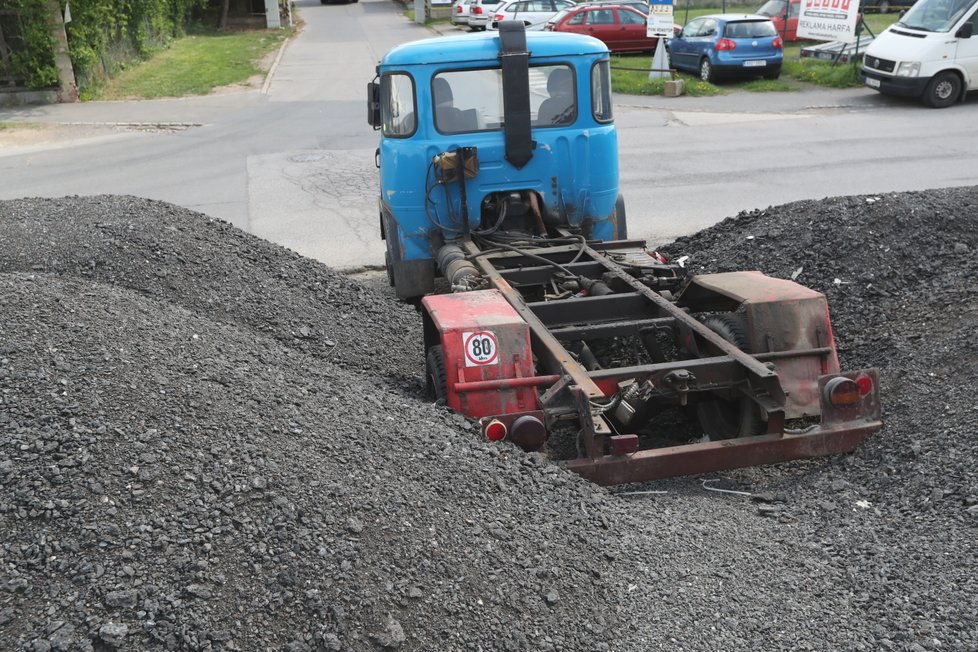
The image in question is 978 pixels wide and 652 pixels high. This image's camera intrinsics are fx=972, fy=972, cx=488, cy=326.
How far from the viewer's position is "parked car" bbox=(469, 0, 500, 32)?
37219 mm

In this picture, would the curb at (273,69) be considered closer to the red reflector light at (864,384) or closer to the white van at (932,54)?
the white van at (932,54)

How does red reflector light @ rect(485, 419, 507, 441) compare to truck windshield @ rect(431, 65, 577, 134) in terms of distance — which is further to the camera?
truck windshield @ rect(431, 65, 577, 134)

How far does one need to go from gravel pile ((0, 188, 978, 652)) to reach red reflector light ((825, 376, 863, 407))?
0.32 metres

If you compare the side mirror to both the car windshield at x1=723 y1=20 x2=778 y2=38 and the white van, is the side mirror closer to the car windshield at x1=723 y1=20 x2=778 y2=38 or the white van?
the white van

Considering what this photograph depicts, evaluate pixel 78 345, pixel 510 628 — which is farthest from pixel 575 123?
pixel 510 628

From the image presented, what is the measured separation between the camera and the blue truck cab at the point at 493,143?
27.1 ft

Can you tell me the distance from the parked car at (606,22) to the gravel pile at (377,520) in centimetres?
2379

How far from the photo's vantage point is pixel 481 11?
37531mm

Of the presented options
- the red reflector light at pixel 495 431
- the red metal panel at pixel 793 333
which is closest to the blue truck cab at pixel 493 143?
the red metal panel at pixel 793 333

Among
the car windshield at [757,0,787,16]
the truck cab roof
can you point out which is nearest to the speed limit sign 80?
the truck cab roof

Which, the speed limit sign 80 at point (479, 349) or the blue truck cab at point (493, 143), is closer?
the speed limit sign 80 at point (479, 349)

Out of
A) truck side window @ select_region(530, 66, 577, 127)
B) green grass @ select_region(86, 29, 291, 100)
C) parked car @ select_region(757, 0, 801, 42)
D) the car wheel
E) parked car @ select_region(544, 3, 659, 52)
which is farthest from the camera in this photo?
parked car @ select_region(757, 0, 801, 42)

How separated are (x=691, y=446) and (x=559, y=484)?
0.89m

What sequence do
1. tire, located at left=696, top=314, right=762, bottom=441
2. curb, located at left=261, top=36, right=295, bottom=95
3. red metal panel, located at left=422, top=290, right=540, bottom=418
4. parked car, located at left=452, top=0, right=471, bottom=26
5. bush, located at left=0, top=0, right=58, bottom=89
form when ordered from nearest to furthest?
red metal panel, located at left=422, top=290, right=540, bottom=418 < tire, located at left=696, top=314, right=762, bottom=441 < bush, located at left=0, top=0, right=58, bottom=89 < curb, located at left=261, top=36, right=295, bottom=95 < parked car, located at left=452, top=0, right=471, bottom=26
